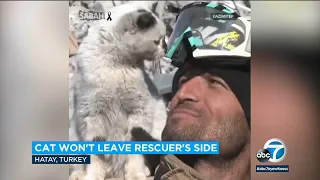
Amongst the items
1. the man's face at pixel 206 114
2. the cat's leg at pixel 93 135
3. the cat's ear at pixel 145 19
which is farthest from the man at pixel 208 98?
the cat's leg at pixel 93 135

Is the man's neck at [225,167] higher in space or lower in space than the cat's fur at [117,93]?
lower

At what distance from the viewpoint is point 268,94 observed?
1.85m

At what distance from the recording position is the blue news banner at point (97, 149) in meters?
1.83

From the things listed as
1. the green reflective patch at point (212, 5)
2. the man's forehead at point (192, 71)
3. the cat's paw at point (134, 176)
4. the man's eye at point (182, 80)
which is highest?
the green reflective patch at point (212, 5)

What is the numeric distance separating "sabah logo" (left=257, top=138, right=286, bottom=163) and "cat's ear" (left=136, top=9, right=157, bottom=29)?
2.59 feet

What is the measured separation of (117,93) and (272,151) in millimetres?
781

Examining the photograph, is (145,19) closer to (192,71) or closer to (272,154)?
(192,71)

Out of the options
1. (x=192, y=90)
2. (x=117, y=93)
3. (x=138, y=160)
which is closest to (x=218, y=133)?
(x=192, y=90)

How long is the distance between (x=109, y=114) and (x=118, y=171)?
0.89 feet

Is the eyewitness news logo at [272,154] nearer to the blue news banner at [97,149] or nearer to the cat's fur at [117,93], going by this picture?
the blue news banner at [97,149]

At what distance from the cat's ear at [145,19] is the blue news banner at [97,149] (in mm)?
551

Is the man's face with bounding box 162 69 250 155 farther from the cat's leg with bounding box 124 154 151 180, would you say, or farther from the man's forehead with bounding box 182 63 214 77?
the cat's leg with bounding box 124 154 151 180

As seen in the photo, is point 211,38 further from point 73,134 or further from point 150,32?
point 73,134

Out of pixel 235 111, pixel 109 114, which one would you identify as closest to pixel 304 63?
pixel 235 111
